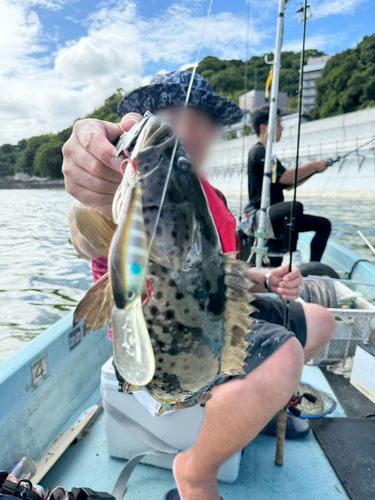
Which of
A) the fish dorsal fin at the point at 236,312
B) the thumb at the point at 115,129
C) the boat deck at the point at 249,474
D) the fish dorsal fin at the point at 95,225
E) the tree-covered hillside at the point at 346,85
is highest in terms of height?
the tree-covered hillside at the point at 346,85

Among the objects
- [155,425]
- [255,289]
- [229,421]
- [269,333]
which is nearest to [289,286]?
[255,289]

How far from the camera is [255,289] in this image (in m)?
2.62

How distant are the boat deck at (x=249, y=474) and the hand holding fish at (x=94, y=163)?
2.16 m

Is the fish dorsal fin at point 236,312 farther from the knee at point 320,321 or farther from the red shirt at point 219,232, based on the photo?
the knee at point 320,321

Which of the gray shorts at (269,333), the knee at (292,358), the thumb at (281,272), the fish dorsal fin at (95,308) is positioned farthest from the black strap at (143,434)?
the fish dorsal fin at (95,308)

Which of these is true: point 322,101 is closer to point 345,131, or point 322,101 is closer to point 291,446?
point 345,131

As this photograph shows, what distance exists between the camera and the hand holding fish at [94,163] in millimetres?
922

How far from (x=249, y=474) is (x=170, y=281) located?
223cm

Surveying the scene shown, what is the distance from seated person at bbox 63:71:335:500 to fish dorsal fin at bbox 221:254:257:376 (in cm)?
30

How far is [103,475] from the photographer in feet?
7.87

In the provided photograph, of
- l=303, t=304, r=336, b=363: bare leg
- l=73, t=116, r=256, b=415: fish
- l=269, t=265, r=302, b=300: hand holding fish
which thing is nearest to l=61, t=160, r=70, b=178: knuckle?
l=73, t=116, r=256, b=415: fish

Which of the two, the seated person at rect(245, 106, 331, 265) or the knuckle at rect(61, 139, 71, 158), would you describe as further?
the seated person at rect(245, 106, 331, 265)

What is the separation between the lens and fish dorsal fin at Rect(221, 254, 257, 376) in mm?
976

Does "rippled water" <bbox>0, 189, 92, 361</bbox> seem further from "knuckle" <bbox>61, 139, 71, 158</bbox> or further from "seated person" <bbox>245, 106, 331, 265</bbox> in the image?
"seated person" <bbox>245, 106, 331, 265</bbox>
